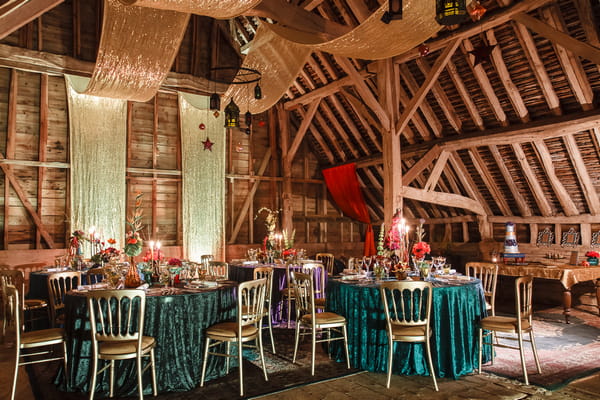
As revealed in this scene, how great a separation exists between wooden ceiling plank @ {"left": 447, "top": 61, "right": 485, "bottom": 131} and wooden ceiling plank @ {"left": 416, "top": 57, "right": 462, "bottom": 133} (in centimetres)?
31

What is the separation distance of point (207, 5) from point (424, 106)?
5236 millimetres

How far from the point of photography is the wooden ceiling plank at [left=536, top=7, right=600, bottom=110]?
566cm

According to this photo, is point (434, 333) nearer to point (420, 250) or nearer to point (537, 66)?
point (420, 250)

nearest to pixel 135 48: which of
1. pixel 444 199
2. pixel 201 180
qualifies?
pixel 201 180

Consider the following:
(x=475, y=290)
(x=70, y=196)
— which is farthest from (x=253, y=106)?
(x=475, y=290)

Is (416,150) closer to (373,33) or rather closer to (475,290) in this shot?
(373,33)

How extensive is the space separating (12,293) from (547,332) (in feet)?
19.9

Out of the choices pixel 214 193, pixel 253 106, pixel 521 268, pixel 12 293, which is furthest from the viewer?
pixel 214 193

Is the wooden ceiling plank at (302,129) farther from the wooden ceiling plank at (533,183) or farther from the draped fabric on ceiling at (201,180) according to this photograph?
the wooden ceiling plank at (533,183)

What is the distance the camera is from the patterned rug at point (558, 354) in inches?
156

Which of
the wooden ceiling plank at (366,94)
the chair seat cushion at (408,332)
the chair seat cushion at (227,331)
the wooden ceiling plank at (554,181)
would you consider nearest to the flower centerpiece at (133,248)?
the chair seat cushion at (227,331)

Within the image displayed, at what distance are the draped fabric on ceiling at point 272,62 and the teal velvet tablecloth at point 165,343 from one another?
4.31 metres

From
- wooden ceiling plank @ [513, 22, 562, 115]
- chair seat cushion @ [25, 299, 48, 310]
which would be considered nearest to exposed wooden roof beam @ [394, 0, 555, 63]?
wooden ceiling plank @ [513, 22, 562, 115]

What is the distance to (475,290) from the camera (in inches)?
166
